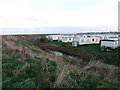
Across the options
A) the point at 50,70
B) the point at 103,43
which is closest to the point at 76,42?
the point at 103,43

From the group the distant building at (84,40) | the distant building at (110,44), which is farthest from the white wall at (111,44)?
the distant building at (84,40)

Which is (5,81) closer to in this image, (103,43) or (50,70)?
(50,70)

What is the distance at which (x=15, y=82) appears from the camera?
2.79 meters

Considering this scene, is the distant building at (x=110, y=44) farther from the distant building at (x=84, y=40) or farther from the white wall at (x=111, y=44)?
the distant building at (x=84, y=40)

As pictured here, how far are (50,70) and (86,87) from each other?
1.26 meters

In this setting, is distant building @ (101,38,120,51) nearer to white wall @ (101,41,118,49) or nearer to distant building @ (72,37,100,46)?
white wall @ (101,41,118,49)

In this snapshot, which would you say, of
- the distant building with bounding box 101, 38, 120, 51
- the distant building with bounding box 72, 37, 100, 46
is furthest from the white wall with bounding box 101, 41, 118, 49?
the distant building with bounding box 72, 37, 100, 46

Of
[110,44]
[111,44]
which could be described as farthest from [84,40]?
[111,44]

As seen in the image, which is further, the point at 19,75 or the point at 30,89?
the point at 19,75

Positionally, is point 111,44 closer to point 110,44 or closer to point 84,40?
point 110,44

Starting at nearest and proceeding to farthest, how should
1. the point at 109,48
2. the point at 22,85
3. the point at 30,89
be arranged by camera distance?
1. the point at 30,89
2. the point at 22,85
3. the point at 109,48

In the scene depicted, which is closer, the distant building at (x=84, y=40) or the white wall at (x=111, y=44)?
the white wall at (x=111, y=44)

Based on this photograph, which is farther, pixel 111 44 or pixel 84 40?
pixel 84 40

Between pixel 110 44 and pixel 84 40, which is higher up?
pixel 84 40
